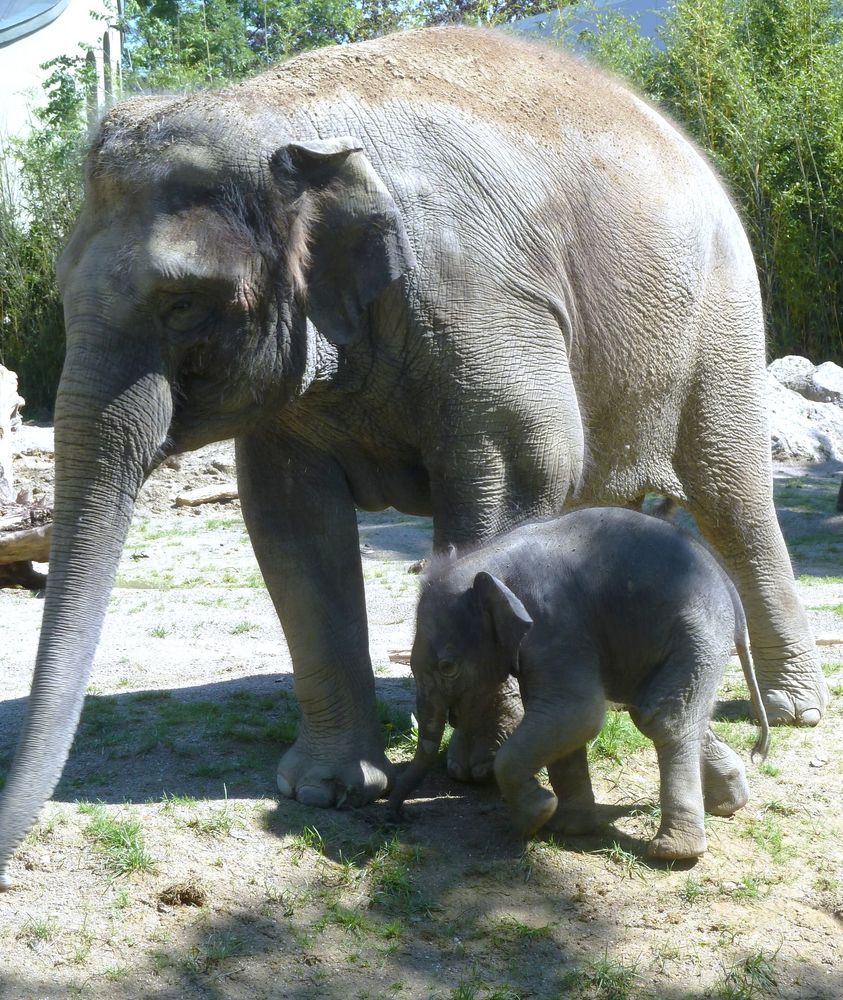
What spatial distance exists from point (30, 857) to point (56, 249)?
1829 cm

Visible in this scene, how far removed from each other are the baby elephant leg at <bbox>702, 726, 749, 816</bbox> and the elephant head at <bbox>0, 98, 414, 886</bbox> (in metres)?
1.83

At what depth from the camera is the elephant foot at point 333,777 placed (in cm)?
451

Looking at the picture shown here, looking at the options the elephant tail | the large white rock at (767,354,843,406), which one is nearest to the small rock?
the elephant tail

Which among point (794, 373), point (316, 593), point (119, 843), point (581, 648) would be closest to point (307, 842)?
point (119, 843)

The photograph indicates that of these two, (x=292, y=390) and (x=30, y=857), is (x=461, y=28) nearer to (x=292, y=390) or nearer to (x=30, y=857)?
(x=292, y=390)

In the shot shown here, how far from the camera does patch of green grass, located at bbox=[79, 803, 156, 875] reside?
3.88 metres

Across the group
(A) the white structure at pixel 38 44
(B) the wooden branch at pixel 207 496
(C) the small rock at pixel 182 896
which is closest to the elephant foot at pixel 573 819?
(C) the small rock at pixel 182 896

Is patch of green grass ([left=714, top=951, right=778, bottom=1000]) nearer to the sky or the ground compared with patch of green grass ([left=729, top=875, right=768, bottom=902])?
nearer to the ground

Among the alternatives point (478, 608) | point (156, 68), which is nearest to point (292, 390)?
point (478, 608)

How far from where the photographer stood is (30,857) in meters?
3.92

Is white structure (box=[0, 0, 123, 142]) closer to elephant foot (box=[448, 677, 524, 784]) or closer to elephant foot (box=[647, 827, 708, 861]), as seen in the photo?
elephant foot (box=[448, 677, 524, 784])

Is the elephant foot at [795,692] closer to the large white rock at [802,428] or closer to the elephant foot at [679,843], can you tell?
the elephant foot at [679,843]

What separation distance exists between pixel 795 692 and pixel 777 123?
15.0 meters

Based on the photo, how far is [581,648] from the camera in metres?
4.00
